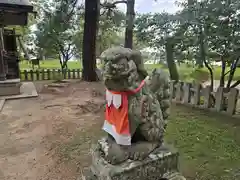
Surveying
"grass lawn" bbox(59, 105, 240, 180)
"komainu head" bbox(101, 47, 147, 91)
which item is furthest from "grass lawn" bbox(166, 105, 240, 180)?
"komainu head" bbox(101, 47, 147, 91)

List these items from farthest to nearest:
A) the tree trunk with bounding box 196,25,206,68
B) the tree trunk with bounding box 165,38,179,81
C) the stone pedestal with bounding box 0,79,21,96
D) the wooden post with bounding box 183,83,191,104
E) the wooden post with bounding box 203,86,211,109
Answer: the stone pedestal with bounding box 0,79,21,96, the wooden post with bounding box 183,83,191,104, the tree trunk with bounding box 165,38,179,81, the wooden post with bounding box 203,86,211,109, the tree trunk with bounding box 196,25,206,68

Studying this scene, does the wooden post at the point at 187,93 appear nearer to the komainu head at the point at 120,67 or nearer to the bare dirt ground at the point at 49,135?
the bare dirt ground at the point at 49,135

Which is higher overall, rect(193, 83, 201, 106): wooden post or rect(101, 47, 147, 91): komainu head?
rect(101, 47, 147, 91): komainu head

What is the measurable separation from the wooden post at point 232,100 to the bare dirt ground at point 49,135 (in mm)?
2828

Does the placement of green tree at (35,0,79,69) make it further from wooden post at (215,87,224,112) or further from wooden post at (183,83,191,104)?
wooden post at (215,87,224,112)

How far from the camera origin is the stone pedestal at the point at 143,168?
1623mm

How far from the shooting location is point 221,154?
286 centimetres

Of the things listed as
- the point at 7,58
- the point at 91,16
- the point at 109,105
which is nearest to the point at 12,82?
the point at 7,58

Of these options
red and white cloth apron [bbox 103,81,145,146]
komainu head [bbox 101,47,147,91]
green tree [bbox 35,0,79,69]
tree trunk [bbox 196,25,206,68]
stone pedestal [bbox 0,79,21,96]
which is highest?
green tree [bbox 35,0,79,69]

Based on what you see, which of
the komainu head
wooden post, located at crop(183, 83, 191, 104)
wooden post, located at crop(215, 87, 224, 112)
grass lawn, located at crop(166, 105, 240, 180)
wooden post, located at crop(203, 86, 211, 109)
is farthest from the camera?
wooden post, located at crop(183, 83, 191, 104)

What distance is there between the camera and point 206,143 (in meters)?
3.20

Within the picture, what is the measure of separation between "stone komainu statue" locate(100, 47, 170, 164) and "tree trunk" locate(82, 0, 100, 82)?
6.55 metres

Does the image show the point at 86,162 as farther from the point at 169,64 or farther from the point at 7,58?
the point at 7,58

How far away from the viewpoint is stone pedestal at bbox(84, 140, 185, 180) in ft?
5.32
